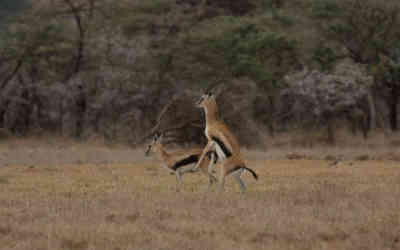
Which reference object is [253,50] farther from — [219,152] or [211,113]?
[219,152]

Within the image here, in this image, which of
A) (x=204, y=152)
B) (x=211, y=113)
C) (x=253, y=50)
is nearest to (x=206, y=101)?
(x=211, y=113)

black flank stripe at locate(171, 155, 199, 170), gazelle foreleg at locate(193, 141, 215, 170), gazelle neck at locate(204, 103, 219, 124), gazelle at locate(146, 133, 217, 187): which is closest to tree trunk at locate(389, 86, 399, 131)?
gazelle at locate(146, 133, 217, 187)

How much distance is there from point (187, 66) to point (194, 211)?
2194 centimetres

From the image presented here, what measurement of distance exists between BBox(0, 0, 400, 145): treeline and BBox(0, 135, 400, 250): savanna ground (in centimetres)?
1281

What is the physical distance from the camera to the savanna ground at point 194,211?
9.09 metres

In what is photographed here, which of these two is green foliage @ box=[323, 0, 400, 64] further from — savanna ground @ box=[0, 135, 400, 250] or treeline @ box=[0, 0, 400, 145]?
savanna ground @ box=[0, 135, 400, 250]

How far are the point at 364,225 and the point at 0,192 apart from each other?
628 centimetres

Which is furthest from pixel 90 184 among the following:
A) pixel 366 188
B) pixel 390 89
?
pixel 390 89

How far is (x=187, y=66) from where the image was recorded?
32.3 metres

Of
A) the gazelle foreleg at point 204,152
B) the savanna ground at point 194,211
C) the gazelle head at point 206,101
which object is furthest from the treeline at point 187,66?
the gazelle head at point 206,101

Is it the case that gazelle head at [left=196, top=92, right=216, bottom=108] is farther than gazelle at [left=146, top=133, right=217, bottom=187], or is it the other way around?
gazelle at [left=146, top=133, right=217, bottom=187]

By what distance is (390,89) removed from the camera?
33156 millimetres

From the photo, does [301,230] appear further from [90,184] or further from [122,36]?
[122,36]

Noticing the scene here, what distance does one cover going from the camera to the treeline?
100 ft
